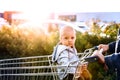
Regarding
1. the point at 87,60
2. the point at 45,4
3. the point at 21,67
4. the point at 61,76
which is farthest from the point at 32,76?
the point at 87,60

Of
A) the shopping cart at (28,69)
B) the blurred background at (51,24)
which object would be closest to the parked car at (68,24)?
the blurred background at (51,24)

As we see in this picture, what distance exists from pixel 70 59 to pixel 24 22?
0.50 metres

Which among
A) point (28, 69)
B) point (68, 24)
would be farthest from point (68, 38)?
point (28, 69)

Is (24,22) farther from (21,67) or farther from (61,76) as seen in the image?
(61,76)

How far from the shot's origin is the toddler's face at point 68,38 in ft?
7.88

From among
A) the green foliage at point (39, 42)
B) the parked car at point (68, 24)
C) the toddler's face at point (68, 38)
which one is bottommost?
the green foliage at point (39, 42)

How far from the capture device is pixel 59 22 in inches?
102

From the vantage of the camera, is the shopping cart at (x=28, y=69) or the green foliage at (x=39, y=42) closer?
the shopping cart at (x=28, y=69)

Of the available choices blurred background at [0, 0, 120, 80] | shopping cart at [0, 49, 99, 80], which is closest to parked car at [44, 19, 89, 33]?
blurred background at [0, 0, 120, 80]

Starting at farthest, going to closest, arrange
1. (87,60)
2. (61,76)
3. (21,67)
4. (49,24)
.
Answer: (49,24) → (21,67) → (61,76) → (87,60)

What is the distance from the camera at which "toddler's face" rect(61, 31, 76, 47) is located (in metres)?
2.40

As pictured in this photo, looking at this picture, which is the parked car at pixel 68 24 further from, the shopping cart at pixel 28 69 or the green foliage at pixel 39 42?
the shopping cart at pixel 28 69

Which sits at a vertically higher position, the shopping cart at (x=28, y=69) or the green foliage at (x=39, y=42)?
the green foliage at (x=39, y=42)

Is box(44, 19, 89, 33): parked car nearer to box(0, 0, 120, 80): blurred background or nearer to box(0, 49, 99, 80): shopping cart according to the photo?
box(0, 0, 120, 80): blurred background
